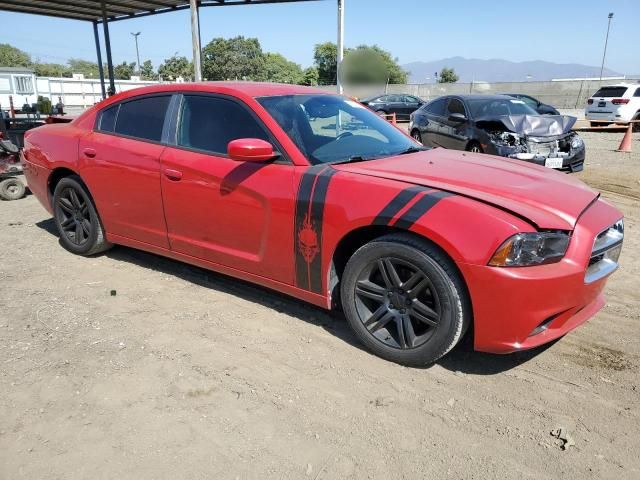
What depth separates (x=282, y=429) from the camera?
2.45 meters

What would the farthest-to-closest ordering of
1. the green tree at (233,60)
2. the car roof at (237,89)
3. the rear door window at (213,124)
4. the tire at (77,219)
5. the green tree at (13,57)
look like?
the green tree at (13,57) < the green tree at (233,60) < the tire at (77,219) < the car roof at (237,89) < the rear door window at (213,124)

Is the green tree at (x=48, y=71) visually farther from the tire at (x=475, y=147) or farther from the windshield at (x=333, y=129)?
the windshield at (x=333, y=129)

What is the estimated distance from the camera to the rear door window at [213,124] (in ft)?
11.4

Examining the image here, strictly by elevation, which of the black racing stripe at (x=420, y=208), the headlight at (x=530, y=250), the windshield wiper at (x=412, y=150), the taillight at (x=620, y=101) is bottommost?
the headlight at (x=530, y=250)

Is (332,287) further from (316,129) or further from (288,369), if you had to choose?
(316,129)

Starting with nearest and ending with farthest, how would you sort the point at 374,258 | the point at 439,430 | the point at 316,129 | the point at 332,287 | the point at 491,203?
the point at 439,430 → the point at 491,203 → the point at 374,258 → the point at 332,287 → the point at 316,129

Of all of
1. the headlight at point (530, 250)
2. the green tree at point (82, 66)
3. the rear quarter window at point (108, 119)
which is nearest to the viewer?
the headlight at point (530, 250)

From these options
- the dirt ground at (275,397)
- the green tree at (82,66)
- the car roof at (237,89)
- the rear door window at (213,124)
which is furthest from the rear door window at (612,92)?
the green tree at (82,66)

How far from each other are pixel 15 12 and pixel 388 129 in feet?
46.7

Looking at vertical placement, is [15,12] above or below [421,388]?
above

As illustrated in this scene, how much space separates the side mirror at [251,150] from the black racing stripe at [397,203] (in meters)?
0.87

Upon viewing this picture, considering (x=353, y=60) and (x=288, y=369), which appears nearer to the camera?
(x=288, y=369)

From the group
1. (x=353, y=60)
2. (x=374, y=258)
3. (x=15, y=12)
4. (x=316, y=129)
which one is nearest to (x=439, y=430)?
(x=374, y=258)

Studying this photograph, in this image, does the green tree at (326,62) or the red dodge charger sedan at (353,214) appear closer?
the red dodge charger sedan at (353,214)
